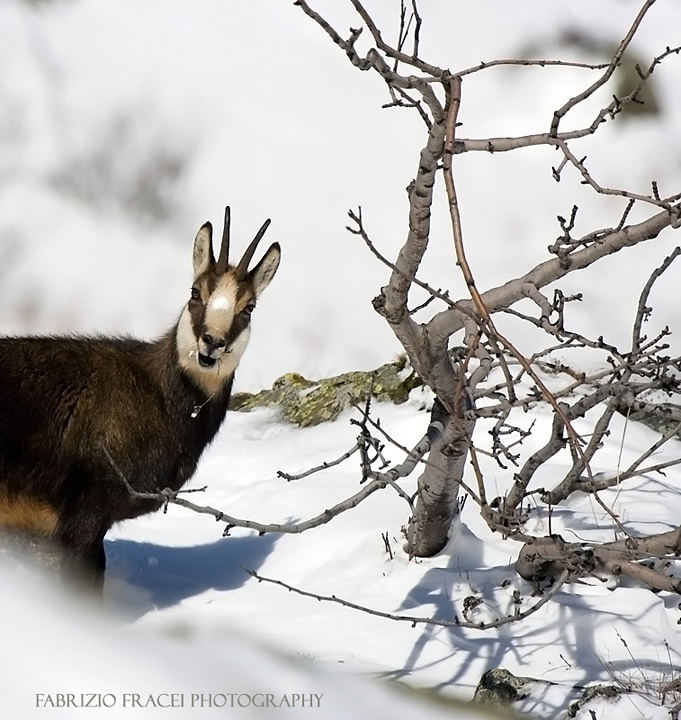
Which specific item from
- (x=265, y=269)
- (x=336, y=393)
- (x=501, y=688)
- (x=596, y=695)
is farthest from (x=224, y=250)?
(x=336, y=393)

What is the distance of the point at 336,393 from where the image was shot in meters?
10.3

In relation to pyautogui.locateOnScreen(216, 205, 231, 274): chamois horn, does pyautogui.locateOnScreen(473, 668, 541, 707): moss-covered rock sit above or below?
below

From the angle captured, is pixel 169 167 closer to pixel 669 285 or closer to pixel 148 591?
pixel 669 285

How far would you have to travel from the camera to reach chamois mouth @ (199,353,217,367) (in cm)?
600

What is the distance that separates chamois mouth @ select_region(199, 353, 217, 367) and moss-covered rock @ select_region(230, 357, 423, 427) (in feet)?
12.3

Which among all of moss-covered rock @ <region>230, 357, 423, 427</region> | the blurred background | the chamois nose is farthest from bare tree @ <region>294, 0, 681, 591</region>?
the blurred background

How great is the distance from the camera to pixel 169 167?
18031mm

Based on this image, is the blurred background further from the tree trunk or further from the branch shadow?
the tree trunk

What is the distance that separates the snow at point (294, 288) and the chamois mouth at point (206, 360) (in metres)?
1.36

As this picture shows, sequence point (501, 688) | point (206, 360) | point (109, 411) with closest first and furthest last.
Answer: point (501, 688)
point (109, 411)
point (206, 360)

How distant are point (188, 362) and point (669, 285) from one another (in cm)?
867

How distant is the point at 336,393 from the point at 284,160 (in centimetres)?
855

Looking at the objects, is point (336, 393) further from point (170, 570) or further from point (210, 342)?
point (210, 342)

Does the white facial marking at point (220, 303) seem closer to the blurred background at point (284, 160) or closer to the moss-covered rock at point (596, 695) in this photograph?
the moss-covered rock at point (596, 695)
